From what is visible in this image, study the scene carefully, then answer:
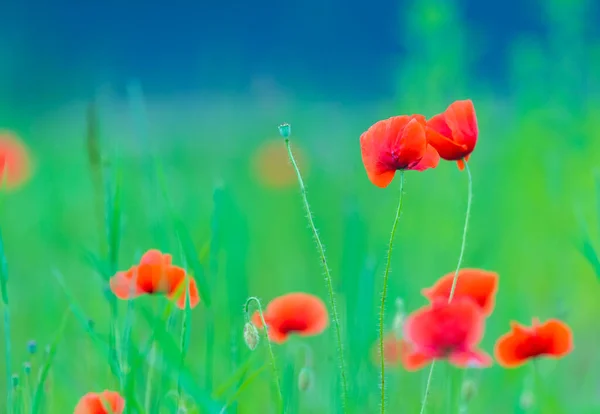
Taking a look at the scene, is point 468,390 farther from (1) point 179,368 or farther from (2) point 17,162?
(2) point 17,162

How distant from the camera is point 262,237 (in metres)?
2.64

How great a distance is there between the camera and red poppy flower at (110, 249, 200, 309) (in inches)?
32.2

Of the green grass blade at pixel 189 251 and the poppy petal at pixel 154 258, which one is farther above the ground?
the poppy petal at pixel 154 258

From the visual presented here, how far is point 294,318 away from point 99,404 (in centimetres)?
24

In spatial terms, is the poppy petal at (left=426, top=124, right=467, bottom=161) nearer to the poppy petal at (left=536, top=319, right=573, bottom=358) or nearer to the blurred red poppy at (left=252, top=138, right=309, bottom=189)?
the poppy petal at (left=536, top=319, right=573, bottom=358)

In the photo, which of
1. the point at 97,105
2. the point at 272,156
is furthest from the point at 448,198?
the point at 97,105

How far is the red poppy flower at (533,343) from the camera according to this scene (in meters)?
0.88

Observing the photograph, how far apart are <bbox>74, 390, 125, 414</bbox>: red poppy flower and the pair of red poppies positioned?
347mm

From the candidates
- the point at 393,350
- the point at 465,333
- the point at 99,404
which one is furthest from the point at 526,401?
the point at 99,404

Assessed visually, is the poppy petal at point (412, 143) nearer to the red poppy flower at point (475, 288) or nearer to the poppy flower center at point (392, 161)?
the poppy flower center at point (392, 161)

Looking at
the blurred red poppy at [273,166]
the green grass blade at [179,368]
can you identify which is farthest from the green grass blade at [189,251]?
the blurred red poppy at [273,166]

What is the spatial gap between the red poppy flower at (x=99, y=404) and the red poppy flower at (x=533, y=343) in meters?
0.40

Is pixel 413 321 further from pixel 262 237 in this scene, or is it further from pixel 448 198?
pixel 262 237

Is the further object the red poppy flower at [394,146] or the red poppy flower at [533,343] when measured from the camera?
the red poppy flower at [533,343]
